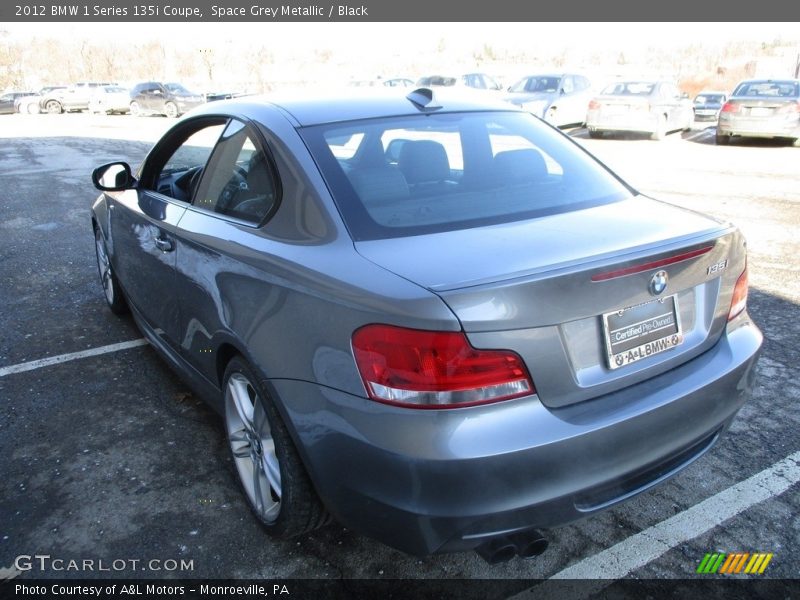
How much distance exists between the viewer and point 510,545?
1965mm

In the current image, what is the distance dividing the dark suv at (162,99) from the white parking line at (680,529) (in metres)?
30.6

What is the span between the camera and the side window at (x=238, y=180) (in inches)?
106

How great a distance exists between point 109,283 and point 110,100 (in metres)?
33.2

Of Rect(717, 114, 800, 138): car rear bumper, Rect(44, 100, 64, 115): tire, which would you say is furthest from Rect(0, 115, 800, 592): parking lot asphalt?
Rect(44, 100, 64, 115): tire

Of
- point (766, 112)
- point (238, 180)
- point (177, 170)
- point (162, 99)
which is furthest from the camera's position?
point (162, 99)

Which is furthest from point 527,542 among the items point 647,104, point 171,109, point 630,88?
point 171,109

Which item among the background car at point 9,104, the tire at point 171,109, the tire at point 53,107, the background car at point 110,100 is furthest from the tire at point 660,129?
the background car at point 9,104

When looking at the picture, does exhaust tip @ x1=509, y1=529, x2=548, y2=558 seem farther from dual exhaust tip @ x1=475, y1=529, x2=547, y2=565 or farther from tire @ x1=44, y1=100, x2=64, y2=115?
tire @ x1=44, y1=100, x2=64, y2=115

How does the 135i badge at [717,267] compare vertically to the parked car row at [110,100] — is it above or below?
below

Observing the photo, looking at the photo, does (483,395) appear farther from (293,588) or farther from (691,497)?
(691,497)

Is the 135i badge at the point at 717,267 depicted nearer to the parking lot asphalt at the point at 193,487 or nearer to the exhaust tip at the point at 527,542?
the parking lot asphalt at the point at 193,487

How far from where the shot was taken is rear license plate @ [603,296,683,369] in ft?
6.64

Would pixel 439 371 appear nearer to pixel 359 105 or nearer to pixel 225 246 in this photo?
pixel 225 246

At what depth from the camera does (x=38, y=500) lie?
290cm
